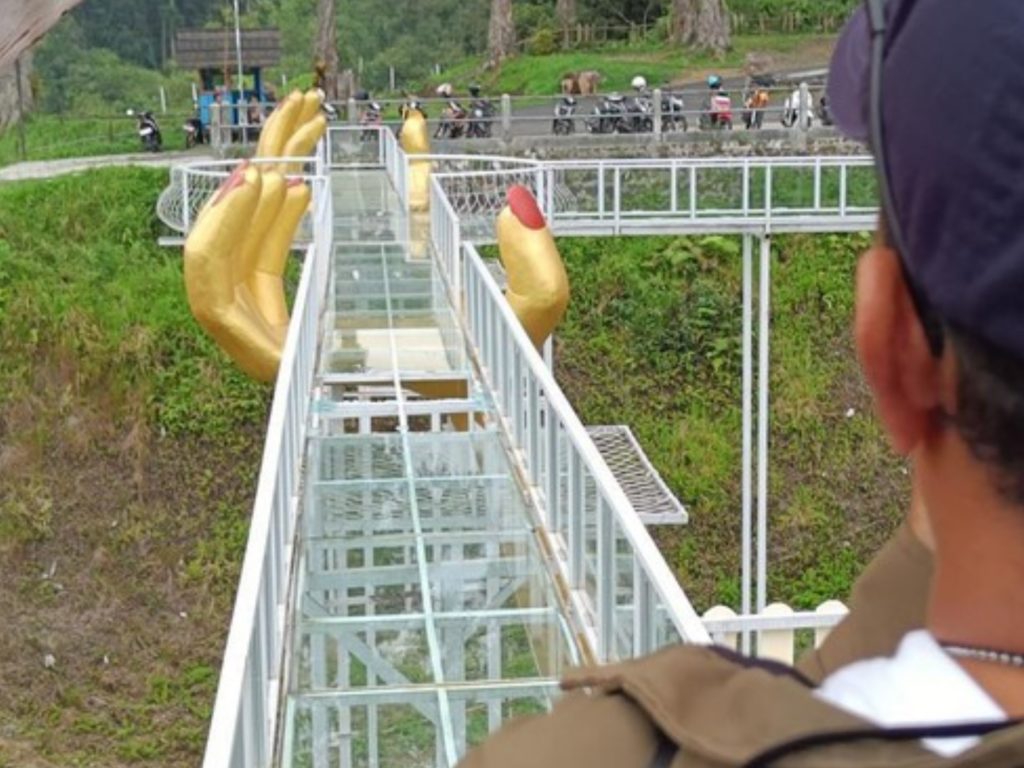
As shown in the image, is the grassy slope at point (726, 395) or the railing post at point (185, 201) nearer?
the railing post at point (185, 201)

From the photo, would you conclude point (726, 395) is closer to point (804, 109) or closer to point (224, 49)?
point (804, 109)

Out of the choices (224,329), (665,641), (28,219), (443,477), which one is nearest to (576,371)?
(28,219)

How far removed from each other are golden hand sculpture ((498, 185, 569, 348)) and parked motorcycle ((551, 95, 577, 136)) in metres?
10.8

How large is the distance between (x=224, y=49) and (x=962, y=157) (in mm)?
21928

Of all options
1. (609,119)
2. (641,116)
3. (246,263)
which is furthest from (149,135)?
(246,263)

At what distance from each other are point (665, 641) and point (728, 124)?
1704cm

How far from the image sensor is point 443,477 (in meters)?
6.08

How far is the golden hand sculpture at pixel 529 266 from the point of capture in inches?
351

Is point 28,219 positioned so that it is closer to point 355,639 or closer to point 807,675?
point 355,639

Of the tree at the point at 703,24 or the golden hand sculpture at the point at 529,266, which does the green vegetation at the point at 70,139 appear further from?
the golden hand sculpture at the point at 529,266

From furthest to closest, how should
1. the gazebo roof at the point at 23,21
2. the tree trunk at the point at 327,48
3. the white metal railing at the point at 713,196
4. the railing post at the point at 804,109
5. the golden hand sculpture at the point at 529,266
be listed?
the tree trunk at the point at 327,48 → the railing post at the point at 804,109 → the white metal railing at the point at 713,196 → the golden hand sculpture at the point at 529,266 → the gazebo roof at the point at 23,21

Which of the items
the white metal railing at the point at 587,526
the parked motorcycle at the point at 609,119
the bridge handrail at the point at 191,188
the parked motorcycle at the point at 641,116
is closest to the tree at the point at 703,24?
the parked motorcycle at the point at 641,116

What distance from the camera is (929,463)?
0.89 meters

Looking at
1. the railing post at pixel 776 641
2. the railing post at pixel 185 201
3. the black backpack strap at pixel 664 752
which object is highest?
the black backpack strap at pixel 664 752
